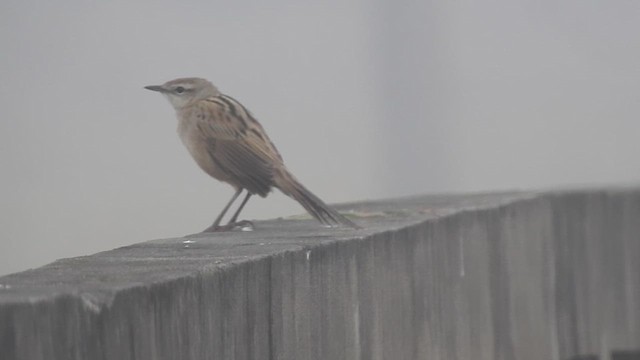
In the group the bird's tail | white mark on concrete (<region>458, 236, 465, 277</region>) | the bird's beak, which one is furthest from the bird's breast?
white mark on concrete (<region>458, 236, 465, 277</region>)

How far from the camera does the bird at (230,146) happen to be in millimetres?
8062

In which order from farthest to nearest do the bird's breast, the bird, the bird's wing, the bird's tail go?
the bird's breast, the bird's wing, the bird, the bird's tail

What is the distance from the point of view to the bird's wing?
26.9 ft

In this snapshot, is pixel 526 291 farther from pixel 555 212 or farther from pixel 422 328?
pixel 422 328

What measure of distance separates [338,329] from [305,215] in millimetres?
2520

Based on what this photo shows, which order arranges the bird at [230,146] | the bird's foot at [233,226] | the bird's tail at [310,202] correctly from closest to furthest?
the bird's tail at [310,202] < the bird's foot at [233,226] < the bird at [230,146]

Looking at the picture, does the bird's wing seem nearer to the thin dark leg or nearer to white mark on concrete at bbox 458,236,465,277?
the thin dark leg

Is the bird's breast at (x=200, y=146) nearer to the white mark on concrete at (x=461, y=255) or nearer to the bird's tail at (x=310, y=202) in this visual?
the bird's tail at (x=310, y=202)

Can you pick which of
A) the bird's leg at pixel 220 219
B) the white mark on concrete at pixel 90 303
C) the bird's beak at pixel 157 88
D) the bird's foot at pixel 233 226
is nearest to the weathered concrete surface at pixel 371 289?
the white mark on concrete at pixel 90 303

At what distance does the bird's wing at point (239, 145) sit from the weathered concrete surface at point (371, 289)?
1.62 feet

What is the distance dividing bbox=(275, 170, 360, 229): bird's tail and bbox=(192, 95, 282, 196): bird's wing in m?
0.09

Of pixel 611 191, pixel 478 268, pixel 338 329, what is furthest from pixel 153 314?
pixel 611 191

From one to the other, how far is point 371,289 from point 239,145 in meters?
2.79

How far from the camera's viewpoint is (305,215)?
790 cm
